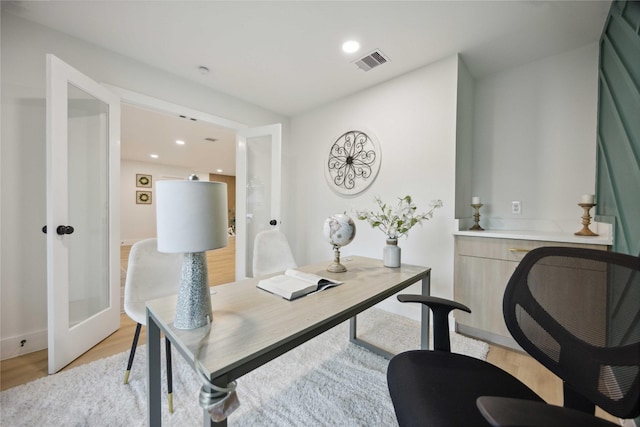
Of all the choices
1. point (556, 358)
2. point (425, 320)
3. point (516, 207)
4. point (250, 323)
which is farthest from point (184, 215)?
point (516, 207)

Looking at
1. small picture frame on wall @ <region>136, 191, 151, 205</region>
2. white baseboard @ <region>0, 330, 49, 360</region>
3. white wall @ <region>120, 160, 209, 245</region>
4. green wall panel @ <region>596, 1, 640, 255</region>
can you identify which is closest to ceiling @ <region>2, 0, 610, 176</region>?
green wall panel @ <region>596, 1, 640, 255</region>

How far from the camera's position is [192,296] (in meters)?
0.85

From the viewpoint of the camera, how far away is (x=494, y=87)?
2.46 m

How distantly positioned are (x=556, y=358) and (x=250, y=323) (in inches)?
41.2

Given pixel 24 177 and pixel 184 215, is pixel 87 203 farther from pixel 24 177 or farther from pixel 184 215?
pixel 184 215

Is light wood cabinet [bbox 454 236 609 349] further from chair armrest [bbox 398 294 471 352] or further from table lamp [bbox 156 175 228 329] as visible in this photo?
table lamp [bbox 156 175 228 329]

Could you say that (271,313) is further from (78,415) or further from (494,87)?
(494,87)

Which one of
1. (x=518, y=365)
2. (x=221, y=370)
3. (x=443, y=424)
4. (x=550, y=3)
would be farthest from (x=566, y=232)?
(x=221, y=370)

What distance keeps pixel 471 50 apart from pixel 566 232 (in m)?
1.75

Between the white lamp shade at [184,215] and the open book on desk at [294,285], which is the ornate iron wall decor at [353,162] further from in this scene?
the white lamp shade at [184,215]

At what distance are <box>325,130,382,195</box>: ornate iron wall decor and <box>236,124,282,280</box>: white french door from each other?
701 millimetres

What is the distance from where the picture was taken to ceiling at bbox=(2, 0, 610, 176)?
Result: 1690mm

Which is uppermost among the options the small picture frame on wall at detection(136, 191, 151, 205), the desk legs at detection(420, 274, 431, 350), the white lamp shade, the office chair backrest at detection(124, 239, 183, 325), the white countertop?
the small picture frame on wall at detection(136, 191, 151, 205)

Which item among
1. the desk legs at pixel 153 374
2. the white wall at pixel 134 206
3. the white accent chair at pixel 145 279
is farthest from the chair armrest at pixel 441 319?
the white wall at pixel 134 206
